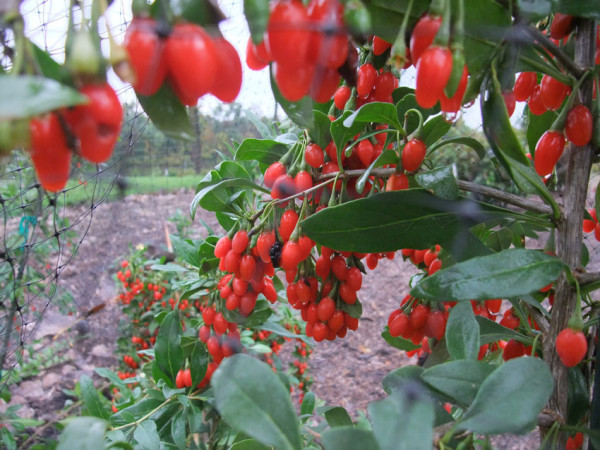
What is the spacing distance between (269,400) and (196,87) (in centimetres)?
23

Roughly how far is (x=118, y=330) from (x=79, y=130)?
2.39 metres

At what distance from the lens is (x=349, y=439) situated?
0.34 meters

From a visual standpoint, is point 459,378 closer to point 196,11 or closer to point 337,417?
point 337,417

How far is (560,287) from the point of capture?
0.58 metres

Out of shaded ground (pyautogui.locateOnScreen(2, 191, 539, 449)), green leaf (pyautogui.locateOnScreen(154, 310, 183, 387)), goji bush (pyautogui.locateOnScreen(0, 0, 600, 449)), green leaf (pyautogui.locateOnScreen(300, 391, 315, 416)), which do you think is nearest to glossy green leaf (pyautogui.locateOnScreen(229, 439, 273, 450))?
goji bush (pyautogui.locateOnScreen(0, 0, 600, 449))

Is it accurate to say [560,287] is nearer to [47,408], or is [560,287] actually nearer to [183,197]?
[47,408]

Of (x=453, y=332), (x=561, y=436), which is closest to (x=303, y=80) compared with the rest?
(x=453, y=332)

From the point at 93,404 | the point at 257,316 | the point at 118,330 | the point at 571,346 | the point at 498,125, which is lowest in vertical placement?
the point at 118,330

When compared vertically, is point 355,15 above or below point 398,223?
above

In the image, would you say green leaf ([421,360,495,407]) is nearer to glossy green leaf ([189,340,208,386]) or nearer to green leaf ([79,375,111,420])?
glossy green leaf ([189,340,208,386])

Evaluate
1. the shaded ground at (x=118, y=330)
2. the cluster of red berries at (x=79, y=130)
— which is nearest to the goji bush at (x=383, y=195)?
the cluster of red berries at (x=79, y=130)

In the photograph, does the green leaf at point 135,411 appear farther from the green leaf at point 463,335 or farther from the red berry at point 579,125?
the red berry at point 579,125

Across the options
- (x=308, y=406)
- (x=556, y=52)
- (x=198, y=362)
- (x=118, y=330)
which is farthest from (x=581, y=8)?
(x=118, y=330)

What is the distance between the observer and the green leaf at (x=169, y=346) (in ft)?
3.11
